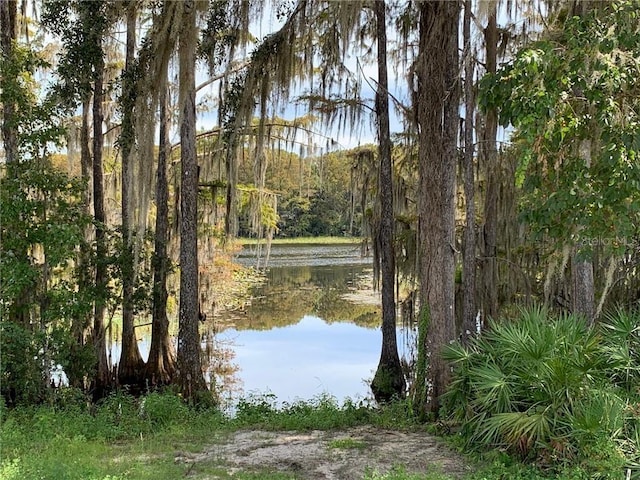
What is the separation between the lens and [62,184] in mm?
7414

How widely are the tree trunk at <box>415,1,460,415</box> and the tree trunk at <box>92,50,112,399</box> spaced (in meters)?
4.55

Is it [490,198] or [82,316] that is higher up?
[490,198]

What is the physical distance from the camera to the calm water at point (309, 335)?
11430 mm

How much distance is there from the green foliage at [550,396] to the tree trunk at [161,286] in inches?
232

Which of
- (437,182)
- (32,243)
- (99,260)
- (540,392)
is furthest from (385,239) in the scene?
(540,392)

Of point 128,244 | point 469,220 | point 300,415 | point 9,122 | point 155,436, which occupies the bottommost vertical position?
point 300,415

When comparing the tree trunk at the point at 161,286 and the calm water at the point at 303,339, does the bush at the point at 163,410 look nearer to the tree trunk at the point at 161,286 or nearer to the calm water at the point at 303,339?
the calm water at the point at 303,339

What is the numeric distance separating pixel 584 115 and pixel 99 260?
6.70 m

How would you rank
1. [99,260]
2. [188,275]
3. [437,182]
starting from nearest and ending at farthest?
[437,182] < [188,275] < [99,260]

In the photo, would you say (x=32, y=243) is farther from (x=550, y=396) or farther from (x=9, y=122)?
(x=550, y=396)

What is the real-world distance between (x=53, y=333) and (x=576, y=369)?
592 centimetres

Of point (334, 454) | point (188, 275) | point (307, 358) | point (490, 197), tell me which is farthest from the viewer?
point (307, 358)

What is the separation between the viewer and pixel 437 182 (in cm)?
636

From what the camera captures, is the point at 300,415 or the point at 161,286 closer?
the point at 300,415
